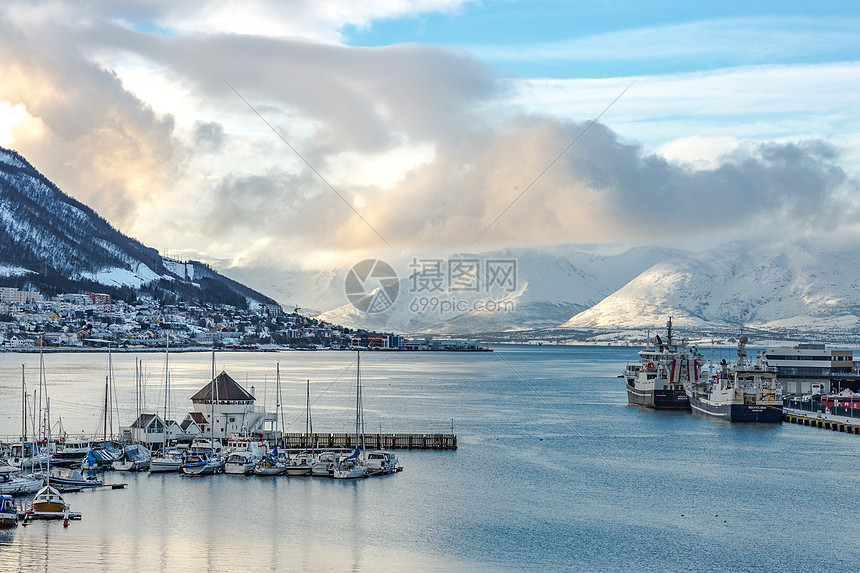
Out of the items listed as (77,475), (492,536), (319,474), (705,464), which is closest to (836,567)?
(492,536)

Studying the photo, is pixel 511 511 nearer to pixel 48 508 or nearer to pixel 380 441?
pixel 48 508

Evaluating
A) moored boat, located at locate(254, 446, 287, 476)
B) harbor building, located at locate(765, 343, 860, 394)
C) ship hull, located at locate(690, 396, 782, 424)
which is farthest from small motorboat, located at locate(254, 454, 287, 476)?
harbor building, located at locate(765, 343, 860, 394)

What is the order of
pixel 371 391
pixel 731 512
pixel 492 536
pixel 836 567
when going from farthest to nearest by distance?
pixel 371 391, pixel 731 512, pixel 492 536, pixel 836 567

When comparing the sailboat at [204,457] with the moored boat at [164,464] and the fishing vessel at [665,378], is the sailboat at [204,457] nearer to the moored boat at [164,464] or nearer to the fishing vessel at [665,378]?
the moored boat at [164,464]

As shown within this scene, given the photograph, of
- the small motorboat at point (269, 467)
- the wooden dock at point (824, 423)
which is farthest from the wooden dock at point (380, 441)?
the wooden dock at point (824, 423)

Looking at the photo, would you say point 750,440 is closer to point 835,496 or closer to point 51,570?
point 835,496

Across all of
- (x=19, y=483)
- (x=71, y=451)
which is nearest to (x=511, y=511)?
(x=19, y=483)

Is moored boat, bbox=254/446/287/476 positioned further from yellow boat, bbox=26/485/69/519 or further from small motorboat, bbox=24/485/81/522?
yellow boat, bbox=26/485/69/519
